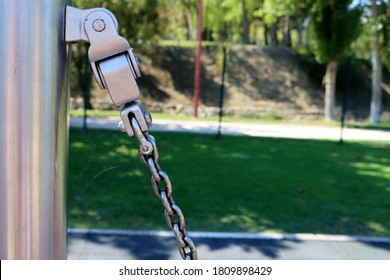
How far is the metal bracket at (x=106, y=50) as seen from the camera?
3.66 ft

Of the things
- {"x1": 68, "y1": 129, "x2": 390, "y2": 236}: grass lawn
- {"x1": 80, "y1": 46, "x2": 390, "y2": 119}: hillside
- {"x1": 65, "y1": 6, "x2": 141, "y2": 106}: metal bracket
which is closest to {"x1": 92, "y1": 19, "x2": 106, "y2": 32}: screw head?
{"x1": 65, "y1": 6, "x2": 141, "y2": 106}: metal bracket

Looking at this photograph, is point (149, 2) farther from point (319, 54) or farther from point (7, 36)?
point (7, 36)

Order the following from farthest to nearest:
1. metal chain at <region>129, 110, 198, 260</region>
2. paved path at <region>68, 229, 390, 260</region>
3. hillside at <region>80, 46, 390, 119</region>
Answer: hillside at <region>80, 46, 390, 119</region> → paved path at <region>68, 229, 390, 260</region> → metal chain at <region>129, 110, 198, 260</region>

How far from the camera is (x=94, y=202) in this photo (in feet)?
→ 20.1

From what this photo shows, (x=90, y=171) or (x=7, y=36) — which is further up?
(x=7, y=36)

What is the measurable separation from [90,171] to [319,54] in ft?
60.9

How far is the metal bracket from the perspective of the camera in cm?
112

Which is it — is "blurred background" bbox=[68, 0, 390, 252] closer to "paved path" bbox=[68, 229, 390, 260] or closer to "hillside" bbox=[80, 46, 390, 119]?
"hillside" bbox=[80, 46, 390, 119]

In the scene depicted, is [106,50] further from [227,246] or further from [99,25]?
[227,246]

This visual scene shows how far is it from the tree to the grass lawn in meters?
9.06

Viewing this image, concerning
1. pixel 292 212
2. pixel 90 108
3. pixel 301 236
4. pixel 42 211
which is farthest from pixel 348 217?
pixel 90 108

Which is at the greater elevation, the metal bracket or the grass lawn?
the metal bracket

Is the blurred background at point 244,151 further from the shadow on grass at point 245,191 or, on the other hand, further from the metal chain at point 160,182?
the metal chain at point 160,182

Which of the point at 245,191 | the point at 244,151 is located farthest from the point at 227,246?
the point at 244,151
